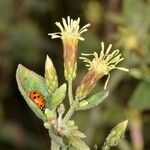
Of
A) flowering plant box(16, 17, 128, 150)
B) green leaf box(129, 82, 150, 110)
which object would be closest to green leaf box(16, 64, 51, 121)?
flowering plant box(16, 17, 128, 150)

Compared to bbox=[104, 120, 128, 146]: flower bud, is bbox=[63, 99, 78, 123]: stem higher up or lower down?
higher up

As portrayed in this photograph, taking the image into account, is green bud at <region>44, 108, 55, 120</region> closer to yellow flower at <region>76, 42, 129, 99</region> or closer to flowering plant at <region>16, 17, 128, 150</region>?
flowering plant at <region>16, 17, 128, 150</region>

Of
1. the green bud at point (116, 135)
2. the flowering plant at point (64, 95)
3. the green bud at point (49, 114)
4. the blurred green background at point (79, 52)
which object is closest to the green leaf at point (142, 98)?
the blurred green background at point (79, 52)

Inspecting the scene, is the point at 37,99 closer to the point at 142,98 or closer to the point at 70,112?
the point at 70,112

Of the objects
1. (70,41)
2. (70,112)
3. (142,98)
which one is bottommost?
(142,98)

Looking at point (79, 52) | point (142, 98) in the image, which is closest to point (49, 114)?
point (142, 98)

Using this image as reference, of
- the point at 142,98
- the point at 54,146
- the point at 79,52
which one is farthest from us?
the point at 79,52

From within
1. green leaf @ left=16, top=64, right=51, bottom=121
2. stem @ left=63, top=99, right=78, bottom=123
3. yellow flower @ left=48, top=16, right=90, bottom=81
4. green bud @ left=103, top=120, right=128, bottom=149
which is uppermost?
yellow flower @ left=48, top=16, right=90, bottom=81
